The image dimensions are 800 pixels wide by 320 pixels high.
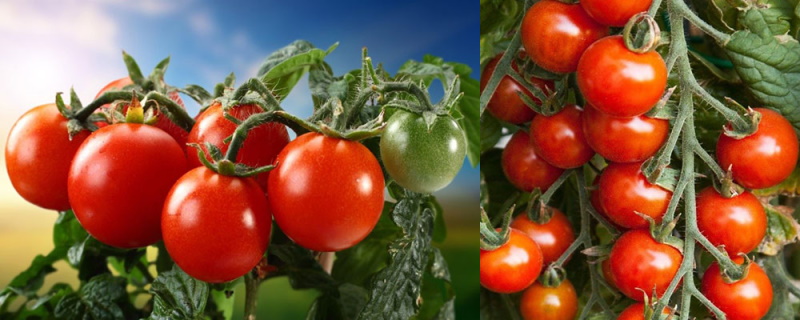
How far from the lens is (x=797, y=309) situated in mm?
850

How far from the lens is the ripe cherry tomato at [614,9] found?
498 mm

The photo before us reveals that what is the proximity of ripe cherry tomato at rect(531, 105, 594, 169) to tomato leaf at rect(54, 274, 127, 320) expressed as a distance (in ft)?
1.16

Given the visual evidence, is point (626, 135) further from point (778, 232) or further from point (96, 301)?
point (96, 301)

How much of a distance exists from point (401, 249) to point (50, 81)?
37 cm

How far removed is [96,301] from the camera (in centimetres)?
57

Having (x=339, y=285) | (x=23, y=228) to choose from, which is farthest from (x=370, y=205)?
(x=23, y=228)

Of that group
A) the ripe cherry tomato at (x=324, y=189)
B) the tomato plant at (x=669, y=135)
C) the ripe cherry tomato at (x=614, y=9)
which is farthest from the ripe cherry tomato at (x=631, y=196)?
the ripe cherry tomato at (x=324, y=189)

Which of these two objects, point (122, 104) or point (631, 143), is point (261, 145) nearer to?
point (122, 104)

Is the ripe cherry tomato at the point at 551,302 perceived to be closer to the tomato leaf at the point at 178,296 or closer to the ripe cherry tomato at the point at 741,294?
the ripe cherry tomato at the point at 741,294

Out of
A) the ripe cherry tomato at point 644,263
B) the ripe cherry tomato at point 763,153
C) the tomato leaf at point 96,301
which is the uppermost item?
the ripe cherry tomato at point 763,153

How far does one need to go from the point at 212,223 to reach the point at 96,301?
230 mm

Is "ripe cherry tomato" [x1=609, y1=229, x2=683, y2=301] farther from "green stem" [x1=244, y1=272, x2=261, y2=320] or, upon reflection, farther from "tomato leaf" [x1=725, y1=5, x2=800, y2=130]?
"green stem" [x1=244, y1=272, x2=261, y2=320]

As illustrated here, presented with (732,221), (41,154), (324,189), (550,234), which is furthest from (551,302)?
(41,154)

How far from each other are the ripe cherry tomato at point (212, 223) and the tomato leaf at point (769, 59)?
0.38m
